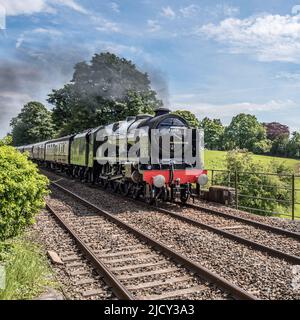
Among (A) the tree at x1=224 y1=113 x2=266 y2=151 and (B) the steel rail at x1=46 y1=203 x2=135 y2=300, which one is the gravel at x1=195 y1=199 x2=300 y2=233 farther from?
(A) the tree at x1=224 y1=113 x2=266 y2=151

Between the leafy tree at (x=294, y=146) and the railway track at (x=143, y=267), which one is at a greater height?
the leafy tree at (x=294, y=146)

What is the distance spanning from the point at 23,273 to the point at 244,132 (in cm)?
9586

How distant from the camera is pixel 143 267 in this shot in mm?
6227

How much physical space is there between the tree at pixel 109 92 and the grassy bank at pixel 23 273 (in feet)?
86.4

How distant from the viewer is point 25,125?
242 ft

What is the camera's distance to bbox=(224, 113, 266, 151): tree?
9488cm

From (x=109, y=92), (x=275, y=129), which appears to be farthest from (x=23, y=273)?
(x=275, y=129)

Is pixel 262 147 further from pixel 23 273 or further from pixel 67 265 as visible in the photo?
pixel 23 273

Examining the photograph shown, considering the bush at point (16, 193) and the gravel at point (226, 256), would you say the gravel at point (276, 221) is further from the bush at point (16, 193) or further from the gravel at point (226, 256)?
the bush at point (16, 193)

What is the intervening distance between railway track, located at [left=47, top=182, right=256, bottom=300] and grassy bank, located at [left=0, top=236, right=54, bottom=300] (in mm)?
918

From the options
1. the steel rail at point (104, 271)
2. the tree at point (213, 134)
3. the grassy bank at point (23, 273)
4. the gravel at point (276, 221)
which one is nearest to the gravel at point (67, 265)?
the steel rail at point (104, 271)

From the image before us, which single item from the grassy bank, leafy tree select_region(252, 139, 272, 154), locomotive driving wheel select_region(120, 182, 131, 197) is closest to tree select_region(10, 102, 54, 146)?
leafy tree select_region(252, 139, 272, 154)

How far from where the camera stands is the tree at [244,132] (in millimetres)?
94875
